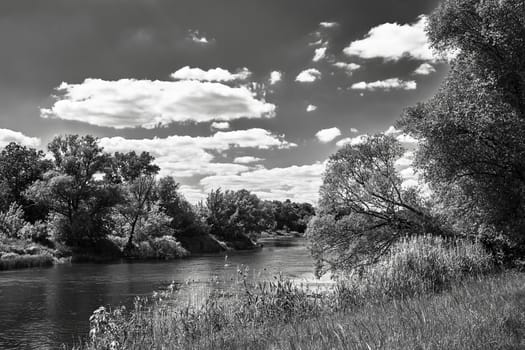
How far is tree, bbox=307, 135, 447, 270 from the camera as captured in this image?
75.8ft

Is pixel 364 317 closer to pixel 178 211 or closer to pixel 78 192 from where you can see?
pixel 78 192

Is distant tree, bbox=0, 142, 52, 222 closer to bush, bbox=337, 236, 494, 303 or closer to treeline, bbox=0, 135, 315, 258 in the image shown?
treeline, bbox=0, 135, 315, 258

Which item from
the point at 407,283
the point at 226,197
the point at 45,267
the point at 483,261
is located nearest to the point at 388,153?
the point at 483,261

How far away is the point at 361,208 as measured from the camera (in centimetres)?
2375

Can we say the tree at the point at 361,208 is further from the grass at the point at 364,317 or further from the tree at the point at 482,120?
the grass at the point at 364,317

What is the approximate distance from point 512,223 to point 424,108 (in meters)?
5.46

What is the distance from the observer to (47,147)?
60.4 meters

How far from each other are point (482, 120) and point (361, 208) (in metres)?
9.66

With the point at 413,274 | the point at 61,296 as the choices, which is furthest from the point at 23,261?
the point at 413,274

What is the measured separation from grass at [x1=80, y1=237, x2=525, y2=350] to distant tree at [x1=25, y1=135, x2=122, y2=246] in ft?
159

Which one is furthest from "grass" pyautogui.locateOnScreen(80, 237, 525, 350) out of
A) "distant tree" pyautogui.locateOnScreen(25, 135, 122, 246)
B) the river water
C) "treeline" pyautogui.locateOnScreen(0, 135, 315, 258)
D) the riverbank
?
"distant tree" pyautogui.locateOnScreen(25, 135, 122, 246)

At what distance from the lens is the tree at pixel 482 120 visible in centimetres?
1532

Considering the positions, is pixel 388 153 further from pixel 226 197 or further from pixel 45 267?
pixel 226 197

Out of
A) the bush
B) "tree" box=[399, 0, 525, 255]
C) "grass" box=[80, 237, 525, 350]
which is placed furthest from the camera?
"tree" box=[399, 0, 525, 255]
